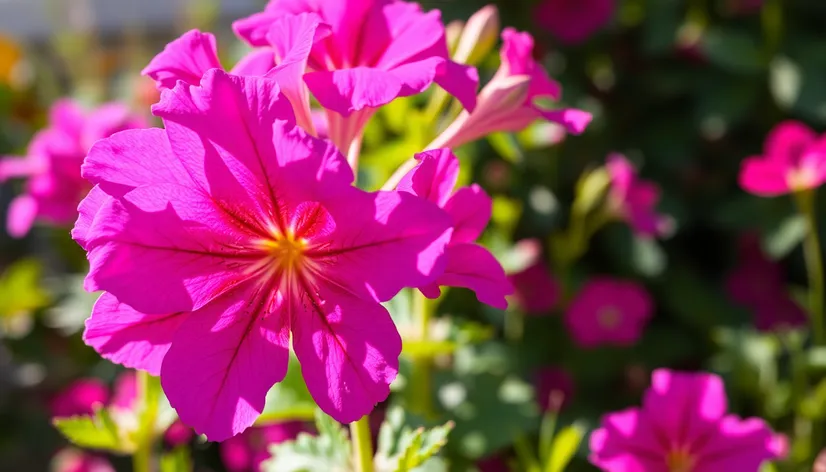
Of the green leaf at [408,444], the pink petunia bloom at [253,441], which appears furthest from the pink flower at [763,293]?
the green leaf at [408,444]

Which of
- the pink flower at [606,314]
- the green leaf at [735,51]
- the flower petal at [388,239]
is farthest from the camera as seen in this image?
the green leaf at [735,51]

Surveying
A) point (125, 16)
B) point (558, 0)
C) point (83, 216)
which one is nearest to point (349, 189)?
point (83, 216)

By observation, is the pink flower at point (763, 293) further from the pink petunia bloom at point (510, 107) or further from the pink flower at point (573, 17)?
the pink petunia bloom at point (510, 107)

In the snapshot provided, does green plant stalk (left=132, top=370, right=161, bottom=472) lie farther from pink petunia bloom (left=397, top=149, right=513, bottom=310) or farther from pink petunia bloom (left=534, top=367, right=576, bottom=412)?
pink petunia bloom (left=534, top=367, right=576, bottom=412)

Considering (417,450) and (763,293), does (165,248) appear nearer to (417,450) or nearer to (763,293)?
(417,450)

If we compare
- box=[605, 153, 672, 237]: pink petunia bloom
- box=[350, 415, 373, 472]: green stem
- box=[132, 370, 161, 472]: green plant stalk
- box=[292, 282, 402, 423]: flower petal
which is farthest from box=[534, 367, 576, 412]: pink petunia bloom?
box=[292, 282, 402, 423]: flower petal

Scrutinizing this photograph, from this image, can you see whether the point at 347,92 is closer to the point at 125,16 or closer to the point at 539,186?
the point at 539,186
